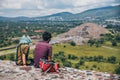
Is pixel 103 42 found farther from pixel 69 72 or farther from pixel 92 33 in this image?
pixel 69 72

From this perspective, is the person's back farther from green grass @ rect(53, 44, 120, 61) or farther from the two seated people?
→ green grass @ rect(53, 44, 120, 61)

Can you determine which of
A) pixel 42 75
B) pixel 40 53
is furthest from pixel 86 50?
pixel 42 75

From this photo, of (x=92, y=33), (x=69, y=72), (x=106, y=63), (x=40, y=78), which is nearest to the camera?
→ (x=40, y=78)

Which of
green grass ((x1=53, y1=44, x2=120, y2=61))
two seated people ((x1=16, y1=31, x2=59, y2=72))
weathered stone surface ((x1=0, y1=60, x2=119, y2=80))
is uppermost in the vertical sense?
two seated people ((x1=16, y1=31, x2=59, y2=72))

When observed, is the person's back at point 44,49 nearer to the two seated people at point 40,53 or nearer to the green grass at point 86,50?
the two seated people at point 40,53

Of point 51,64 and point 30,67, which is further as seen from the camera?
point 30,67

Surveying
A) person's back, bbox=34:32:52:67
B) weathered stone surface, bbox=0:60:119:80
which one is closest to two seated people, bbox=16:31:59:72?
person's back, bbox=34:32:52:67

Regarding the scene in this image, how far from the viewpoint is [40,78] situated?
7918 mm

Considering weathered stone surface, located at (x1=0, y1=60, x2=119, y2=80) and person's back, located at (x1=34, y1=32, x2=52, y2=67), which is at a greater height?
person's back, located at (x1=34, y1=32, x2=52, y2=67)

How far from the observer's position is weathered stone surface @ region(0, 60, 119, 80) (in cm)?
800

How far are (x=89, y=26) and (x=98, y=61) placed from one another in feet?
165

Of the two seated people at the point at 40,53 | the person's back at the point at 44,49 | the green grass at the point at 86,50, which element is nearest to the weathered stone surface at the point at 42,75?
the two seated people at the point at 40,53

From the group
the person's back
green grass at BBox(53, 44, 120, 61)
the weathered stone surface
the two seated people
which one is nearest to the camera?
the weathered stone surface

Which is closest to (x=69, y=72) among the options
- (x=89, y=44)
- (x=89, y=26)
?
(x=89, y=44)
